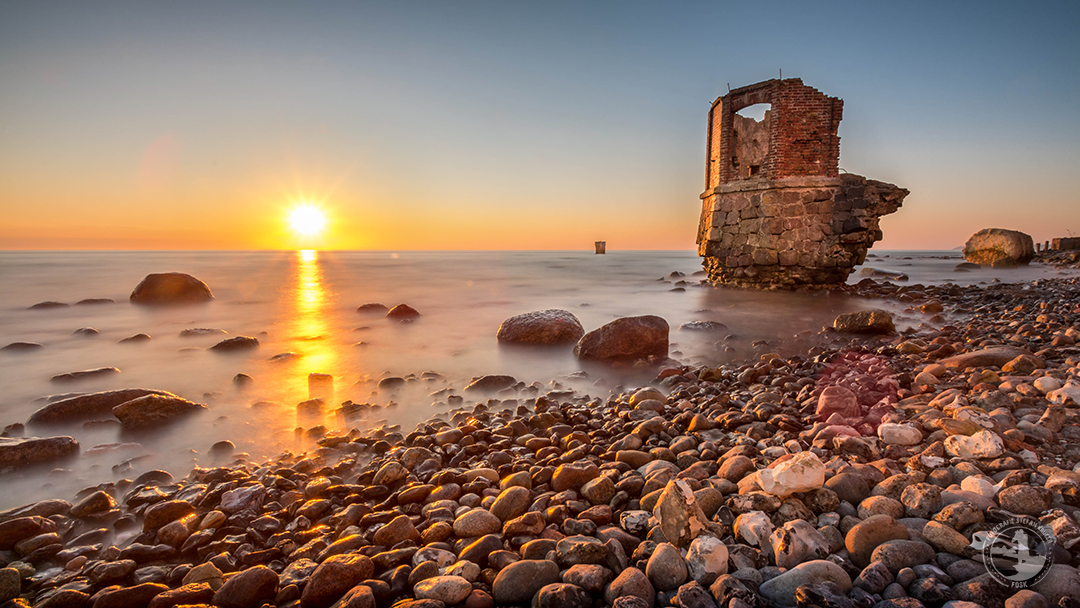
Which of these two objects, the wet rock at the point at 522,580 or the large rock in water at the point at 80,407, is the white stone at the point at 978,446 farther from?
the large rock in water at the point at 80,407

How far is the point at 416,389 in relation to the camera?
16.2 ft

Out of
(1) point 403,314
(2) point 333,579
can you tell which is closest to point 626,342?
(2) point 333,579

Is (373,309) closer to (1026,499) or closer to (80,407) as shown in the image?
(80,407)

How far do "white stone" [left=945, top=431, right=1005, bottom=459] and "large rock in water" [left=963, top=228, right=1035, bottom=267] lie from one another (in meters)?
32.3

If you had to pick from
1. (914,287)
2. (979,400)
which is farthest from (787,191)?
(979,400)

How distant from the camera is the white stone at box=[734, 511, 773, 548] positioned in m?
1.73

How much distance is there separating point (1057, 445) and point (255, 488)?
4318 mm

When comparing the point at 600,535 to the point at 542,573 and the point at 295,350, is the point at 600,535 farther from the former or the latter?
the point at 295,350

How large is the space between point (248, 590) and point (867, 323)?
7718 mm

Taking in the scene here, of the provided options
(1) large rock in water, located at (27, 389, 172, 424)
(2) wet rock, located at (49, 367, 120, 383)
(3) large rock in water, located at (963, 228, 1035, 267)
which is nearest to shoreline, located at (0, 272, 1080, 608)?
(1) large rock in water, located at (27, 389, 172, 424)

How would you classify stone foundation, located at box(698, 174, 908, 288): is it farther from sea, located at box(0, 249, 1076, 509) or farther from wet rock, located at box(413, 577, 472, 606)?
wet rock, located at box(413, 577, 472, 606)

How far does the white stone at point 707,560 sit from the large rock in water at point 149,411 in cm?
446

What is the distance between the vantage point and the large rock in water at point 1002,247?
79.2 feet

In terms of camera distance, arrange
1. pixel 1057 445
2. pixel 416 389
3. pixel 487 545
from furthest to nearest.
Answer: pixel 416 389, pixel 1057 445, pixel 487 545
